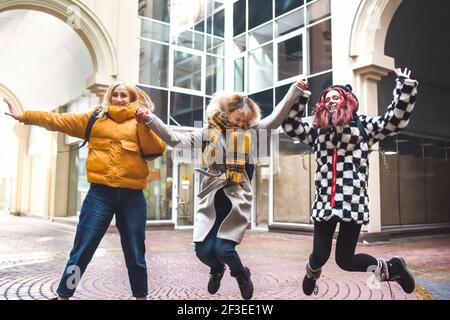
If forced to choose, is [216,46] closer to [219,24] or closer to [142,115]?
[219,24]

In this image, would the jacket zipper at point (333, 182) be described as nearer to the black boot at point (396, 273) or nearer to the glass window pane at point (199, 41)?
the black boot at point (396, 273)

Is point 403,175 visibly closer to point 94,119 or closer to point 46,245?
point 46,245

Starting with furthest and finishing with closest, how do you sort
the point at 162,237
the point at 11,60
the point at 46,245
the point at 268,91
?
the point at 11,60
the point at 268,91
the point at 162,237
the point at 46,245

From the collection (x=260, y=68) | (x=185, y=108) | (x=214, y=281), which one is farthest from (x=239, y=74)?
(x=214, y=281)

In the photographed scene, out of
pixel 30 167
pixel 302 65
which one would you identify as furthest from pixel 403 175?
pixel 30 167

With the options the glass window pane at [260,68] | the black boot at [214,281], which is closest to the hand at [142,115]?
the black boot at [214,281]

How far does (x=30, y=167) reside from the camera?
866 inches

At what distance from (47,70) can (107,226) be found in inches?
584

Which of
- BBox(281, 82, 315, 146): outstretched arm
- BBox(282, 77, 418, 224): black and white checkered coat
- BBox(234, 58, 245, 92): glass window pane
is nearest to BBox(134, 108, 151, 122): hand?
BBox(281, 82, 315, 146): outstretched arm

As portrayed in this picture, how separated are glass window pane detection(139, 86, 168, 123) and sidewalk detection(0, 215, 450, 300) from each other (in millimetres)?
4555

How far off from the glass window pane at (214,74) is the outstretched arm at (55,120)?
1159 centimetres

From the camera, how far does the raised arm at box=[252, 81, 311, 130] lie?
331cm

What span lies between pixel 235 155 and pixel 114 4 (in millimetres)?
10268

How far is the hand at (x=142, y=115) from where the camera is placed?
3213 mm
